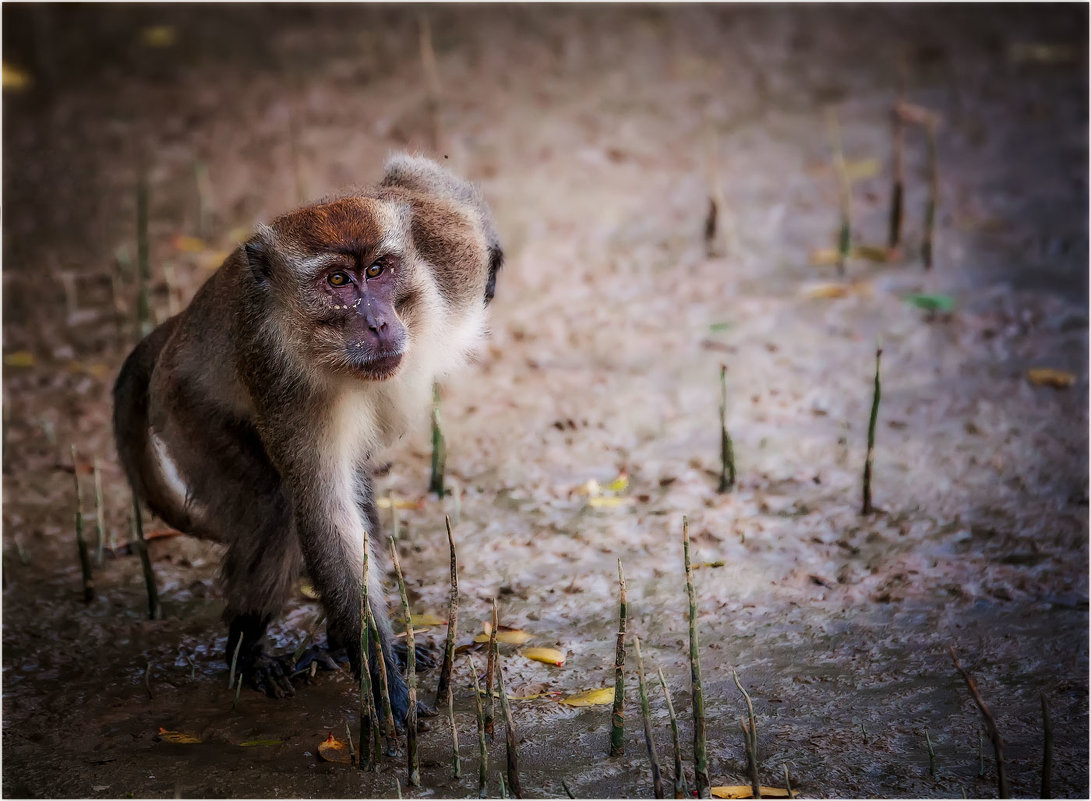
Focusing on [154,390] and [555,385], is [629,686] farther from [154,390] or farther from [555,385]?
[555,385]

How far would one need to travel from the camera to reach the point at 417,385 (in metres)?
4.71

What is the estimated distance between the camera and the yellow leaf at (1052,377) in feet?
22.4

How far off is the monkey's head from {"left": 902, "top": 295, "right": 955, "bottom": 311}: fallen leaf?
150 inches

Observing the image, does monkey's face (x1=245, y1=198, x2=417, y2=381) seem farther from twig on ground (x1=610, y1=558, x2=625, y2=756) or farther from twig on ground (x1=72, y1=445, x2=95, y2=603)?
twig on ground (x1=72, y1=445, x2=95, y2=603)

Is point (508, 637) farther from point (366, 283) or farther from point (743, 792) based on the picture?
point (366, 283)

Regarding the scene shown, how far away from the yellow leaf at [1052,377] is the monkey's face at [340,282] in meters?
3.88

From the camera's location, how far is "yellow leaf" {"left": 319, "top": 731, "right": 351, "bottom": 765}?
14.3 feet

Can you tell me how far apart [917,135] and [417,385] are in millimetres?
6511

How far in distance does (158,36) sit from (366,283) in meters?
8.03

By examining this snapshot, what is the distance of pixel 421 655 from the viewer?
5086 mm

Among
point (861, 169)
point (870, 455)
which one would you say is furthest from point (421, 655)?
point (861, 169)

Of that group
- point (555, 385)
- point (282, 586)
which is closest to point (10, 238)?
point (555, 385)

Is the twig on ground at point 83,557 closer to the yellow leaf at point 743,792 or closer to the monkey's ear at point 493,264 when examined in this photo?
the monkey's ear at point 493,264

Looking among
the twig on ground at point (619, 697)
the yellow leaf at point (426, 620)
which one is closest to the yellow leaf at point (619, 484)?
the yellow leaf at point (426, 620)
